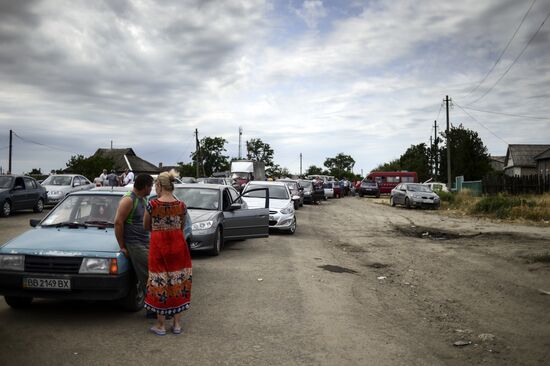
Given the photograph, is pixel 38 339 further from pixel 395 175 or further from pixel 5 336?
pixel 395 175

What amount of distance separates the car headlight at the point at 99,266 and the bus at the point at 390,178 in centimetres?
4978

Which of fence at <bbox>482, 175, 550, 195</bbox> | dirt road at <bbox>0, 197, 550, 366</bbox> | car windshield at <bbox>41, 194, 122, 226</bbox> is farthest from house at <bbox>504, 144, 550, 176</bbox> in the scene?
car windshield at <bbox>41, 194, 122, 226</bbox>

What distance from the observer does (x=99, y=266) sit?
572 cm

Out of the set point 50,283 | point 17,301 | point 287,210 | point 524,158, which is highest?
point 524,158

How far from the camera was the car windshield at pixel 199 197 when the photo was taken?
11570 mm

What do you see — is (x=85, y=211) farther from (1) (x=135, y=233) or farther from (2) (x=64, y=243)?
(1) (x=135, y=233)

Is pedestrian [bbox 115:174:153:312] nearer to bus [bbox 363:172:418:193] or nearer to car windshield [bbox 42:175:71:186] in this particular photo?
car windshield [bbox 42:175:71:186]

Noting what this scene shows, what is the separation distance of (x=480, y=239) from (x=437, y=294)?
26.5 ft

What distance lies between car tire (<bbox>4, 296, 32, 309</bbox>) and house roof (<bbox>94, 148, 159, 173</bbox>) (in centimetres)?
8151

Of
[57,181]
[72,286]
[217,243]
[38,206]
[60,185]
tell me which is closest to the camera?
[72,286]

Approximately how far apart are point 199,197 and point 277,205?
4659 mm

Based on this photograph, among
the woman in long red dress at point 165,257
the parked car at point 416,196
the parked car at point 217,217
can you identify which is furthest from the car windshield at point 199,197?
the parked car at point 416,196

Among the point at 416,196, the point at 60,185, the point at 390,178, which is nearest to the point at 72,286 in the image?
the point at 60,185

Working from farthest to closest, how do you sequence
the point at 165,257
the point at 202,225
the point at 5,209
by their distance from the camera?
the point at 5,209, the point at 202,225, the point at 165,257
